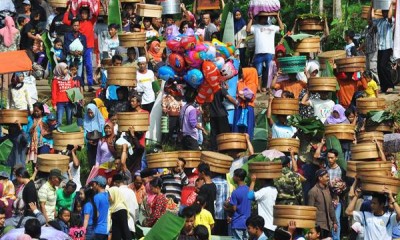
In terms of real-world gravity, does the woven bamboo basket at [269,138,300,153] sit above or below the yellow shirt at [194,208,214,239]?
above

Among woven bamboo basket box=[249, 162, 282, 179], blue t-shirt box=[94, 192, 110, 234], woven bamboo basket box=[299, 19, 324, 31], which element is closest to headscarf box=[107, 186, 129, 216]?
blue t-shirt box=[94, 192, 110, 234]

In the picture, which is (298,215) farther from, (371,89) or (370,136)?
(371,89)

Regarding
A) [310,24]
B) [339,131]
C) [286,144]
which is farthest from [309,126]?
[310,24]

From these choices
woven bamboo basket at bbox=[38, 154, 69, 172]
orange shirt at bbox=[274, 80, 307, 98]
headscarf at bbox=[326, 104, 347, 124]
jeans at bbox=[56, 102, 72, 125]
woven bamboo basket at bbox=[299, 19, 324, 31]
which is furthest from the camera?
woven bamboo basket at bbox=[299, 19, 324, 31]

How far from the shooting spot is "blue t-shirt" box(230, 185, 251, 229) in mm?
24172

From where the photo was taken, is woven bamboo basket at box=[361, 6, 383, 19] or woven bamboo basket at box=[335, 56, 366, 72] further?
woven bamboo basket at box=[361, 6, 383, 19]

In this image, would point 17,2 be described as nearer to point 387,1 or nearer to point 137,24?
point 137,24

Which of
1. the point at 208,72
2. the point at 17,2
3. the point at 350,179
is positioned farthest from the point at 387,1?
the point at 17,2

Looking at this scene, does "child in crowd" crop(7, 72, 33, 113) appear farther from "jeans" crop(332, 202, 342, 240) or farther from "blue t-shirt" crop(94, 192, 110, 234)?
"jeans" crop(332, 202, 342, 240)

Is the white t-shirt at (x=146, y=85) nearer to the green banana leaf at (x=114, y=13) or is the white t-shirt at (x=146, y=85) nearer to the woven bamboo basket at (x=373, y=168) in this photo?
the green banana leaf at (x=114, y=13)

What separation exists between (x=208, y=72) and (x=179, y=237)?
5.86 m

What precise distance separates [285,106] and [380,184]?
3927 millimetres

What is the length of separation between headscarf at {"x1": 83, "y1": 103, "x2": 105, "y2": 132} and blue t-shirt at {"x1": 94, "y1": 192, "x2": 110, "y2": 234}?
141 inches

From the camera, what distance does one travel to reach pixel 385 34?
30516mm
